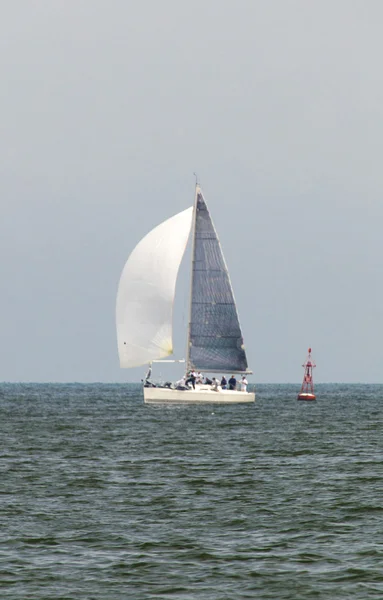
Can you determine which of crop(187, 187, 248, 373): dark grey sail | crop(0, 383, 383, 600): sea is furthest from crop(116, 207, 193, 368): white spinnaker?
crop(0, 383, 383, 600): sea

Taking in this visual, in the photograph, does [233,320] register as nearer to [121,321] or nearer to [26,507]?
[121,321]

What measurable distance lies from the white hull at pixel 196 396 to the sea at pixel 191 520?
26293 mm

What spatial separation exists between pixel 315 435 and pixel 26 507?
2633 centimetres

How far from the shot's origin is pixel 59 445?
142ft

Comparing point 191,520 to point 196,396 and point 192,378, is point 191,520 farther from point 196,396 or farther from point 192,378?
point 192,378

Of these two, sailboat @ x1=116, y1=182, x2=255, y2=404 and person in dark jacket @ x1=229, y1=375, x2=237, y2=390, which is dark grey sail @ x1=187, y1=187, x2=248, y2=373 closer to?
sailboat @ x1=116, y1=182, x2=255, y2=404

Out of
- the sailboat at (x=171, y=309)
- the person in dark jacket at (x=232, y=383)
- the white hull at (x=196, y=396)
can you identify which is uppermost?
the sailboat at (x=171, y=309)

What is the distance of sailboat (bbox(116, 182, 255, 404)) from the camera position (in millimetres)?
75250

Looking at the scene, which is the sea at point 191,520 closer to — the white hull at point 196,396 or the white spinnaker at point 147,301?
the white hull at point 196,396

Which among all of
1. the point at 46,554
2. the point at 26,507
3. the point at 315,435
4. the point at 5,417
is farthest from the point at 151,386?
the point at 46,554

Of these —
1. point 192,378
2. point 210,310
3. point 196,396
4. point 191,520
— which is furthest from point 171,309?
point 191,520

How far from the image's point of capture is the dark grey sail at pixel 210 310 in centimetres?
7525

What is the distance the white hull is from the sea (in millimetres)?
26293

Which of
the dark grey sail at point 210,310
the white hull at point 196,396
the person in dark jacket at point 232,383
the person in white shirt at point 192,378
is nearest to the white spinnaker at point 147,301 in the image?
the dark grey sail at point 210,310
